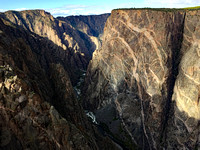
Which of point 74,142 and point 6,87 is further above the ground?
point 6,87

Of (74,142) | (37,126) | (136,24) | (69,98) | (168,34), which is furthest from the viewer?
(136,24)

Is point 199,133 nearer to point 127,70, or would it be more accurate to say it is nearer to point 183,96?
point 183,96

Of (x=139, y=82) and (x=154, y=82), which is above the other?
(x=154, y=82)

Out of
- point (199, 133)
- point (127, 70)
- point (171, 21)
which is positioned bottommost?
point (199, 133)

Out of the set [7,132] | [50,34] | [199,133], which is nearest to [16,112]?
[7,132]

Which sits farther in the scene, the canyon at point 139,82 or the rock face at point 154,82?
the rock face at point 154,82

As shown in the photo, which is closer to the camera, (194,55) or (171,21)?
(194,55)

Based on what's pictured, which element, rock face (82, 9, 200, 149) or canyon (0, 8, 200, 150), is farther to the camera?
rock face (82, 9, 200, 149)

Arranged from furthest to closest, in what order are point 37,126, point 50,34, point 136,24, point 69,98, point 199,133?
point 50,34, point 136,24, point 199,133, point 69,98, point 37,126
